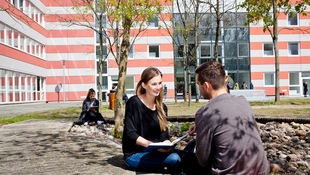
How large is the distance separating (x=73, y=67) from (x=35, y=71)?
4.30 meters

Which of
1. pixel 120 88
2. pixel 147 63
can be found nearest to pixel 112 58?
pixel 147 63

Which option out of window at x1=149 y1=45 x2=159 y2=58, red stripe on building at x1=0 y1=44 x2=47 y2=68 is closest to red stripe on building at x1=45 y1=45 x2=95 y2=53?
red stripe on building at x1=0 y1=44 x2=47 y2=68

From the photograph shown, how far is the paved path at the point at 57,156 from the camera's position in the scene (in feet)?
12.0

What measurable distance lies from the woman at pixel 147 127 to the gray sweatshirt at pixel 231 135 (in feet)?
3.23

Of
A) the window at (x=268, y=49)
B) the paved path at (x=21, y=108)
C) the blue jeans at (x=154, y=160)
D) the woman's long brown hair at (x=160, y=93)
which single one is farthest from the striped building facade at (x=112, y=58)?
the blue jeans at (x=154, y=160)

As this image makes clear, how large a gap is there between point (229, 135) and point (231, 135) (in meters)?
0.02

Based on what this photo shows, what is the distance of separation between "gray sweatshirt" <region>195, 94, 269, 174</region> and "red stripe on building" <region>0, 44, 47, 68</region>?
79.0ft

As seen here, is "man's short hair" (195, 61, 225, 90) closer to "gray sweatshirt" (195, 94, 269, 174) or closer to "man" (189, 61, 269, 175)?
"man" (189, 61, 269, 175)

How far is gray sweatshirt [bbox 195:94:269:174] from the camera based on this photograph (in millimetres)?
2273

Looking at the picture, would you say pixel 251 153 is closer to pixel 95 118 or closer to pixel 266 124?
pixel 266 124

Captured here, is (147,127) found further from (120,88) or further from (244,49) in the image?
(244,49)

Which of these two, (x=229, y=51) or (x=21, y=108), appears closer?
(x=21, y=108)

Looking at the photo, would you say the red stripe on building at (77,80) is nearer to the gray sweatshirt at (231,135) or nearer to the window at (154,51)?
the window at (154,51)

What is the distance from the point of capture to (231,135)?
228cm
